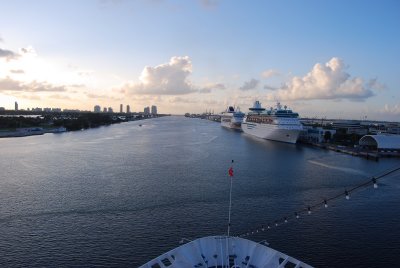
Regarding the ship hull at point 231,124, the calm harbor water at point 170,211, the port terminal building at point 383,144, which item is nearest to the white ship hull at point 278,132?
the port terminal building at point 383,144

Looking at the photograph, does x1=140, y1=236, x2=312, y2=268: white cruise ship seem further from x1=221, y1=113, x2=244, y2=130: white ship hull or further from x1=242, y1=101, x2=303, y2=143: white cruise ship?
x1=221, y1=113, x2=244, y2=130: white ship hull

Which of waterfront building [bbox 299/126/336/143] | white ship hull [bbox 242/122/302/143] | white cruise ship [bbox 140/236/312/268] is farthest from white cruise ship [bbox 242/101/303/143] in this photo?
white cruise ship [bbox 140/236/312/268]

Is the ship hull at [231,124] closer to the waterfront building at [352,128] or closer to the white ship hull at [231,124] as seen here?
the white ship hull at [231,124]

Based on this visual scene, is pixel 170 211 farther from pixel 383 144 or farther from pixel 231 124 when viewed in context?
pixel 231 124

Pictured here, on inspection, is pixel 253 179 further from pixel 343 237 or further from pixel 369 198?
pixel 343 237

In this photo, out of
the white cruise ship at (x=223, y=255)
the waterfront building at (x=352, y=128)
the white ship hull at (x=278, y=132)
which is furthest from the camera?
the waterfront building at (x=352, y=128)

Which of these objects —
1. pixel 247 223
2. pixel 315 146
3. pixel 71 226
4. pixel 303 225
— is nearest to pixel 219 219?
pixel 247 223
